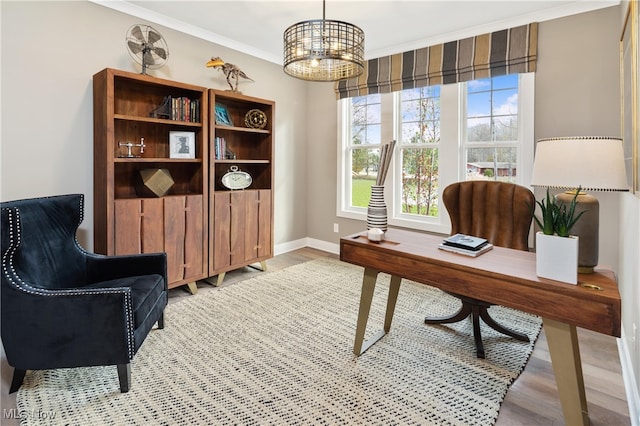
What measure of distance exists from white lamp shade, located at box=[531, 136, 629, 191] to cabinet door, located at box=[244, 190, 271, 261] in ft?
9.05

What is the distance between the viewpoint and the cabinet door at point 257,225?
367cm

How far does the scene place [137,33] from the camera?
2861mm

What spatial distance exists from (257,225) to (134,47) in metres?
2.00

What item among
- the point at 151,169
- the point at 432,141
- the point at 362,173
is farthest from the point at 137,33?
the point at 432,141

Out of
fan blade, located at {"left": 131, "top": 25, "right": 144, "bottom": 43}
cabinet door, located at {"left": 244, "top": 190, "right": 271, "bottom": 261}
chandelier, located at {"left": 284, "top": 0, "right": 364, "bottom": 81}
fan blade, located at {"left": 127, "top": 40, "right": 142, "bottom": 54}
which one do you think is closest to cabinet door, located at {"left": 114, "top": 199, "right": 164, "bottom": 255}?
cabinet door, located at {"left": 244, "top": 190, "right": 271, "bottom": 261}

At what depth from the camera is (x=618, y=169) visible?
5.26 feet

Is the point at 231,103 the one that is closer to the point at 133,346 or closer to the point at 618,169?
the point at 133,346

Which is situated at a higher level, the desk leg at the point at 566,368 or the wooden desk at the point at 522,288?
the wooden desk at the point at 522,288

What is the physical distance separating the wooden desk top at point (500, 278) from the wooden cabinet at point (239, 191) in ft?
5.57

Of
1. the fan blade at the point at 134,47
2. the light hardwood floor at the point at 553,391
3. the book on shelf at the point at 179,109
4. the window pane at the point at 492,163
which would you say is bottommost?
the light hardwood floor at the point at 553,391

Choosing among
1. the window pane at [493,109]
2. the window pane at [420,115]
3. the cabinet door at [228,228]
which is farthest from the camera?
the window pane at [420,115]

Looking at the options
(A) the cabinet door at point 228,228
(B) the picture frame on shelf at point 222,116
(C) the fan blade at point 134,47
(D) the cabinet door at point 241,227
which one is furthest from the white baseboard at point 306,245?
(C) the fan blade at point 134,47

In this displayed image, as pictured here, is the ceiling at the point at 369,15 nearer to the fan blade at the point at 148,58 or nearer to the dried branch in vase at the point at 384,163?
the fan blade at the point at 148,58

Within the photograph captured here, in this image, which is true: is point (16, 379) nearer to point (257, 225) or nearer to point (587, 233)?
point (257, 225)
